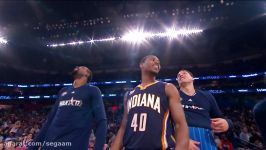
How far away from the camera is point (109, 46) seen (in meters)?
16.8

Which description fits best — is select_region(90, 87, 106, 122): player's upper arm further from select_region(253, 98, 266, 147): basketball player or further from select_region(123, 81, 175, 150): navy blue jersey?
select_region(253, 98, 266, 147): basketball player

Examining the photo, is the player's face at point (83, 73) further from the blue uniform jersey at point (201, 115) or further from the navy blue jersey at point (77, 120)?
the blue uniform jersey at point (201, 115)

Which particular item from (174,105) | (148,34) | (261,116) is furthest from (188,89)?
(148,34)

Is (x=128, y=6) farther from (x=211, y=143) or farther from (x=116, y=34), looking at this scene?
(x=211, y=143)

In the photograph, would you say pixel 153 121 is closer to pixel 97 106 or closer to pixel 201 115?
pixel 97 106

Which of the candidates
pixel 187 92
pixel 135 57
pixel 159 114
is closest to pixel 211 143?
pixel 187 92

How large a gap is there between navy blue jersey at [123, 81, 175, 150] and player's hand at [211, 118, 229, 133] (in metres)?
0.94

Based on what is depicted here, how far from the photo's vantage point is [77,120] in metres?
2.78

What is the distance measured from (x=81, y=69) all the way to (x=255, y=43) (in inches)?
571

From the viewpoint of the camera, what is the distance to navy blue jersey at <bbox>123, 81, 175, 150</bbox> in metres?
2.08

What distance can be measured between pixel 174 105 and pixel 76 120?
1.10 m

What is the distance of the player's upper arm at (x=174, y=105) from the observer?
217 centimetres

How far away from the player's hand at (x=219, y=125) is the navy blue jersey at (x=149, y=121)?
36.9 inches

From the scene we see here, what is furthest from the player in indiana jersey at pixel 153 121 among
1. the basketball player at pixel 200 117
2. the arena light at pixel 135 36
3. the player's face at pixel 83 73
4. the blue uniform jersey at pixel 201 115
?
the arena light at pixel 135 36
